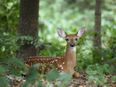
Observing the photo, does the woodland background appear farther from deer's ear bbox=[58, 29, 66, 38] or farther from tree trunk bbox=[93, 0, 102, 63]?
deer's ear bbox=[58, 29, 66, 38]

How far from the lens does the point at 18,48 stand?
36.6 feet

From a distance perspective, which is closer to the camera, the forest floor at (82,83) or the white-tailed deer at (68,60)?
the forest floor at (82,83)

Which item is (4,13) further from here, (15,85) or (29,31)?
(15,85)

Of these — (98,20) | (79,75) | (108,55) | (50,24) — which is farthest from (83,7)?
(79,75)

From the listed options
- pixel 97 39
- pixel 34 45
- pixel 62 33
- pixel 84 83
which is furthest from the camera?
pixel 97 39

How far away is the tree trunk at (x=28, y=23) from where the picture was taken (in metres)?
11.4

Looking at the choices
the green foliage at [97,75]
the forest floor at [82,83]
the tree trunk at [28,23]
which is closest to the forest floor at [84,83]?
the forest floor at [82,83]

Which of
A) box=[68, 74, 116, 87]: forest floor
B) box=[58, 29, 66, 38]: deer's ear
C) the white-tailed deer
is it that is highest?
box=[58, 29, 66, 38]: deer's ear

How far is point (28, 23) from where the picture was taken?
37.7 feet

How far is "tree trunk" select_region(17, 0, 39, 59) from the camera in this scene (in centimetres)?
1140

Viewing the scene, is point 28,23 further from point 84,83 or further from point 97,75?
point 97,75

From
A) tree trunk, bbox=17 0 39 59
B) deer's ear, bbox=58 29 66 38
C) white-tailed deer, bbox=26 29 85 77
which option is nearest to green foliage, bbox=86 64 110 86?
white-tailed deer, bbox=26 29 85 77

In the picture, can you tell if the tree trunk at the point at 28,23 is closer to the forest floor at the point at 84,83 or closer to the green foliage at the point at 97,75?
the forest floor at the point at 84,83

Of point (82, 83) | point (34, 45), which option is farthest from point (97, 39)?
point (82, 83)
